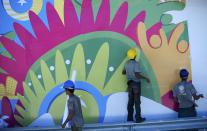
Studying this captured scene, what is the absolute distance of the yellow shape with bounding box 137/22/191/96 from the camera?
365 inches

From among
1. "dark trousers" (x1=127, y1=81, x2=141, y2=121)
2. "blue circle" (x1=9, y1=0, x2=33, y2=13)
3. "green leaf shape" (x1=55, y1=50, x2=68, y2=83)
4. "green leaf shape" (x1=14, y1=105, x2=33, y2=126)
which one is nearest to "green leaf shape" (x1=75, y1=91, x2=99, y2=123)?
"green leaf shape" (x1=55, y1=50, x2=68, y2=83)

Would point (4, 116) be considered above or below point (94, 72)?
below

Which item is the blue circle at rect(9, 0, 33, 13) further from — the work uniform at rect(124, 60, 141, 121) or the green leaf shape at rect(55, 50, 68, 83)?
the work uniform at rect(124, 60, 141, 121)

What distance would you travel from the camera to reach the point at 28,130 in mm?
8742

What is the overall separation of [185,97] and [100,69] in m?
1.84

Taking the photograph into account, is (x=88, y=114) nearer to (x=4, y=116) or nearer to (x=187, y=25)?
(x=4, y=116)

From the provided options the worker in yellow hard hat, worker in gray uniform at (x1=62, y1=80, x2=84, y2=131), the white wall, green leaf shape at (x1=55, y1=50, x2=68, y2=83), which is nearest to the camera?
worker in gray uniform at (x1=62, y1=80, x2=84, y2=131)

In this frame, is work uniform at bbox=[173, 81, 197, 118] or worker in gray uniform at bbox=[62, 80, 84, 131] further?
work uniform at bbox=[173, 81, 197, 118]

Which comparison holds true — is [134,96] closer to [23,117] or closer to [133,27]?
[133,27]

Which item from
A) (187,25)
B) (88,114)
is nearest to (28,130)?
(88,114)

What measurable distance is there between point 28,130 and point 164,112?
286 centimetres

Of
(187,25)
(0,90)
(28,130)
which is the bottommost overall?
(28,130)

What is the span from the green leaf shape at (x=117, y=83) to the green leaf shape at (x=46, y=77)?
1122 mm

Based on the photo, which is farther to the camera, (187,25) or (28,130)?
(187,25)
